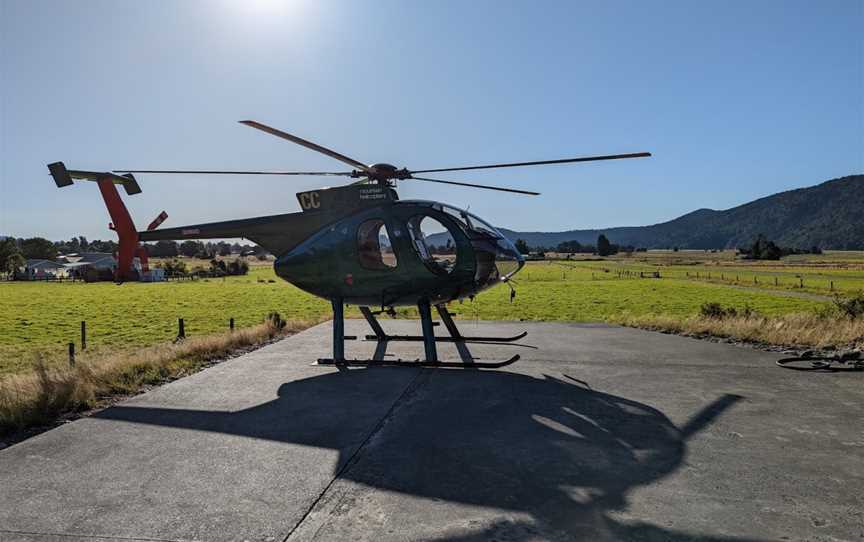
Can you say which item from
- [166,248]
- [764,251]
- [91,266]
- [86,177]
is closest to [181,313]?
[166,248]

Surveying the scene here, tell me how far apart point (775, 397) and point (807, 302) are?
3411cm

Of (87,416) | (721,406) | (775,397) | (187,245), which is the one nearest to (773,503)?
(721,406)

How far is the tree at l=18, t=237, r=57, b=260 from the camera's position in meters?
121

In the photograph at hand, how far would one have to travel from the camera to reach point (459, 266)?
34.6ft

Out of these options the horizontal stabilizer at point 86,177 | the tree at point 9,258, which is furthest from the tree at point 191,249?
the horizontal stabilizer at point 86,177

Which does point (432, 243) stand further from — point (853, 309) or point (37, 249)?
point (37, 249)

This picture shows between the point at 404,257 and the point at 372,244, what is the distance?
33.8 inches

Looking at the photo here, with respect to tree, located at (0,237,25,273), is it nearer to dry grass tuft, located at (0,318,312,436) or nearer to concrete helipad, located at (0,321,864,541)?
dry grass tuft, located at (0,318,312,436)

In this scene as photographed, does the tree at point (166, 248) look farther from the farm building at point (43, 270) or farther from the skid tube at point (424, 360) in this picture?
the farm building at point (43, 270)

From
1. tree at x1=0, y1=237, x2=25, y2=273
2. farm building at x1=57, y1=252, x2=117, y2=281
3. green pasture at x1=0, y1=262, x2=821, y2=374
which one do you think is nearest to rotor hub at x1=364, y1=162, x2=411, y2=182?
green pasture at x1=0, y1=262, x2=821, y2=374

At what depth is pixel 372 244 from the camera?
10906mm

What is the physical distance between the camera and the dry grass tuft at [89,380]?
23.8 ft

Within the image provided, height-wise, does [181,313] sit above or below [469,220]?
below

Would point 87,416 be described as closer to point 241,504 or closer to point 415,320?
point 241,504
